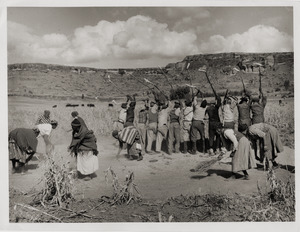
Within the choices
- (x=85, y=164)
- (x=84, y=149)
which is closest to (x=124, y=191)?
(x=85, y=164)

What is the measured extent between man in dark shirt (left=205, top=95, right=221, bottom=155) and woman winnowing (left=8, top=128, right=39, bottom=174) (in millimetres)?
2493

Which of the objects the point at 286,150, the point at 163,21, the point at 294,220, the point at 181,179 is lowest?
the point at 294,220

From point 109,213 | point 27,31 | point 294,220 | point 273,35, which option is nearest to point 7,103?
point 27,31

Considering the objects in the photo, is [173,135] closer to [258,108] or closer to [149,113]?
[149,113]

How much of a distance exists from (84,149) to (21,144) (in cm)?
88

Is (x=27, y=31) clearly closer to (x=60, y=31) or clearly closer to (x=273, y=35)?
(x=60, y=31)

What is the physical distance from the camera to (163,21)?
18.6ft

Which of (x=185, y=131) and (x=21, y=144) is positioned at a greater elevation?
(x=185, y=131)

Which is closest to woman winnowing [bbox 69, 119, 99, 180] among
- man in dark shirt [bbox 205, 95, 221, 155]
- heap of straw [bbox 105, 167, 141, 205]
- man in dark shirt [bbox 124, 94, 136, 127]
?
heap of straw [bbox 105, 167, 141, 205]

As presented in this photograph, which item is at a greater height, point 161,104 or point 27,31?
point 27,31

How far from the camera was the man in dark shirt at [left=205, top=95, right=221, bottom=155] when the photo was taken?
5.78 metres

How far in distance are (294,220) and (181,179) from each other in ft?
5.67

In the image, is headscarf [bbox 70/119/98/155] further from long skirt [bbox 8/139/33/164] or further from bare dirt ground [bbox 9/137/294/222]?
long skirt [bbox 8/139/33/164]

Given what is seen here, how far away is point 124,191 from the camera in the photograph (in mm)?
5547
